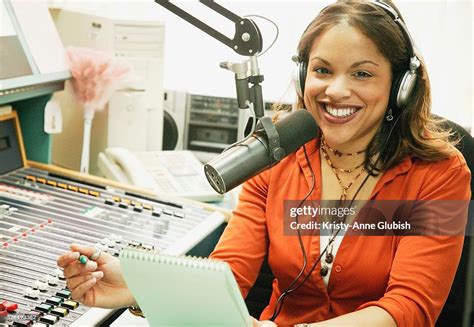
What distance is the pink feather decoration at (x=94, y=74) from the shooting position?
1.72 metres

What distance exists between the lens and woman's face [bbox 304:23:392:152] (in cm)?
114

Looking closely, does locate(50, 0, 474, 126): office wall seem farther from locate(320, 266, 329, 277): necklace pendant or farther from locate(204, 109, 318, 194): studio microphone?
locate(204, 109, 318, 194): studio microphone

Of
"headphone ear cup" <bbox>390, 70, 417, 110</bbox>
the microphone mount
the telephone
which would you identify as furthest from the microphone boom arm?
the telephone

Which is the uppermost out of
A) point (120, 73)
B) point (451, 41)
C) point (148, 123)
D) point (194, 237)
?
point (451, 41)

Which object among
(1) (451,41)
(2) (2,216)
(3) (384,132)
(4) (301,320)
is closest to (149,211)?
(2) (2,216)

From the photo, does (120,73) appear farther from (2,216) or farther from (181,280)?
(181,280)

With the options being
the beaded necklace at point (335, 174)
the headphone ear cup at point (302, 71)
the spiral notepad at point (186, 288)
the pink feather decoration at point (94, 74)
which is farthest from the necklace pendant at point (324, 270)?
the pink feather decoration at point (94, 74)

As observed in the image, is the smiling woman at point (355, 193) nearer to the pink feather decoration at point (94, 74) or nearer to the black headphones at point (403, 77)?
the black headphones at point (403, 77)

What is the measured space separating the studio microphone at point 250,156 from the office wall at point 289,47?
2.89 ft

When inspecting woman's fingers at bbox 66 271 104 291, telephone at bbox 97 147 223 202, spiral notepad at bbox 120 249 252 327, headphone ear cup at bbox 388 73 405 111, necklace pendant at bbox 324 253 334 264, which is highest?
headphone ear cup at bbox 388 73 405 111

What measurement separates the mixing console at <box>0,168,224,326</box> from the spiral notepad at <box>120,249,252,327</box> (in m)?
0.30

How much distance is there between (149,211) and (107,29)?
1.99 feet

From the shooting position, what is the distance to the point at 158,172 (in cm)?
181

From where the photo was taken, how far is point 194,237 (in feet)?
4.66
